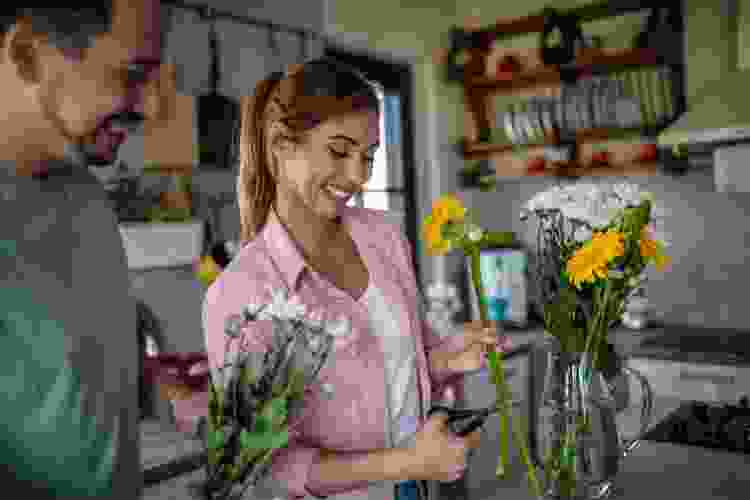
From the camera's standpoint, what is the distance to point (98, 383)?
14.1 inches

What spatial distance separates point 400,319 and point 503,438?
0.23 meters

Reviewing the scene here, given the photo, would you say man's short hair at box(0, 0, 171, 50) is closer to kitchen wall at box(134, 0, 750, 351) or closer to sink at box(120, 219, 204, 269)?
sink at box(120, 219, 204, 269)

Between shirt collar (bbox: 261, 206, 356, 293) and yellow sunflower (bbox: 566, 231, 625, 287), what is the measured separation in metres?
0.35

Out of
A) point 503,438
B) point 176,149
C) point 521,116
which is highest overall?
point 521,116

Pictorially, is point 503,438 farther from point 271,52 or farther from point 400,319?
point 271,52

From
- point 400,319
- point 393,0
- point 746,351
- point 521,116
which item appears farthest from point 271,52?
point 746,351

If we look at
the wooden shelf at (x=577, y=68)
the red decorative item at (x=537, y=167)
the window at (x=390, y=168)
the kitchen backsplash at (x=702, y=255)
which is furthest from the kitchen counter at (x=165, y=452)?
the wooden shelf at (x=577, y=68)

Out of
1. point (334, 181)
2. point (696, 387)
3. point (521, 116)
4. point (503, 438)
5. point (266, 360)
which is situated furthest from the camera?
point (521, 116)

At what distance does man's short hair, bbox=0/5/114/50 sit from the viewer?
0.34 meters

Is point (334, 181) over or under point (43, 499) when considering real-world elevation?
over

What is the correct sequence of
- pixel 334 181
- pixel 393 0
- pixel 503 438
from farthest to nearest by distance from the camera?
pixel 393 0 < pixel 503 438 < pixel 334 181

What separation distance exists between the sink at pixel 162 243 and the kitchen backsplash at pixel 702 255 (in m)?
2.12

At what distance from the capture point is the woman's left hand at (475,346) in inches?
35.8

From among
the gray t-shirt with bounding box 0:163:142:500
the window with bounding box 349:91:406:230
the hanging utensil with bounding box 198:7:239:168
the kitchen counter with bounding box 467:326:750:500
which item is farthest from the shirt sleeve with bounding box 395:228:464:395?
the window with bounding box 349:91:406:230
